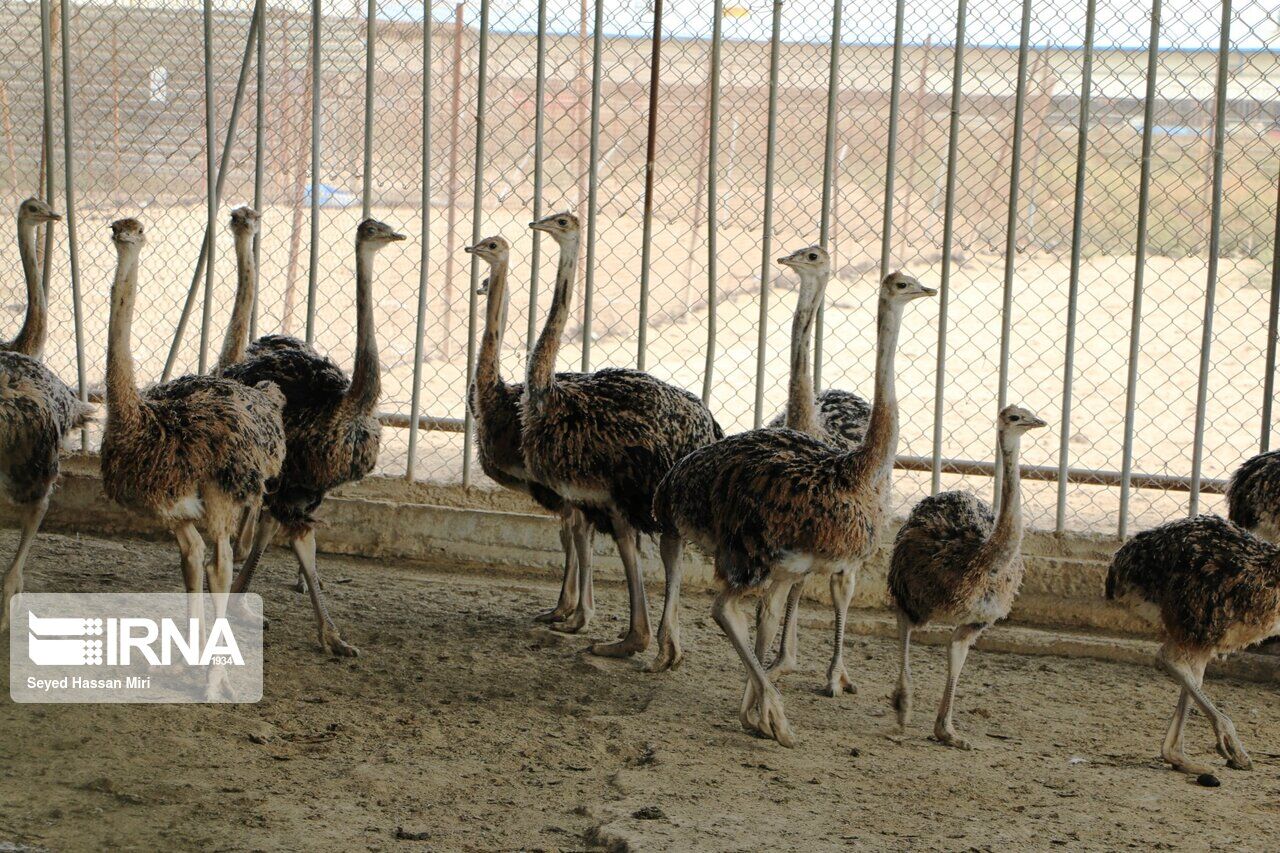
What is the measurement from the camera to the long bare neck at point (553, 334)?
6504 mm

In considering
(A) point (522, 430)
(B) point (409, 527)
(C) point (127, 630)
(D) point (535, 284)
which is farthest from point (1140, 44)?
(C) point (127, 630)

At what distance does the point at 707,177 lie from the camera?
8.81m

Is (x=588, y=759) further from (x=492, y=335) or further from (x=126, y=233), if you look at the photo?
(x=126, y=233)

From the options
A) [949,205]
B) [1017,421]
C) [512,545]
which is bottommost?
[512,545]

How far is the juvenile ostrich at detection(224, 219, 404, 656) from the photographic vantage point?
21.1ft

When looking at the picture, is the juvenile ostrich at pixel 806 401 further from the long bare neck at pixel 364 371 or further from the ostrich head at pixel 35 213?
the ostrich head at pixel 35 213

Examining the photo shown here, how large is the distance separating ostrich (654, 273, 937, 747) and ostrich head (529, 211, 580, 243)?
1.33 m

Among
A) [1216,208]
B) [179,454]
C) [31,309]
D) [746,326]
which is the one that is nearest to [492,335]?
[179,454]

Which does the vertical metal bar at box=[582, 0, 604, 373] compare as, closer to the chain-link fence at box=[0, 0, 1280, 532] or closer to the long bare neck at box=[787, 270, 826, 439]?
the chain-link fence at box=[0, 0, 1280, 532]

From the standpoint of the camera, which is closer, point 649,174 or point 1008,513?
point 1008,513

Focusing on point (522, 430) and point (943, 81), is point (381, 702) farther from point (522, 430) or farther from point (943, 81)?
point (943, 81)

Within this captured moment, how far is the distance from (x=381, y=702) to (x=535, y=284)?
292cm

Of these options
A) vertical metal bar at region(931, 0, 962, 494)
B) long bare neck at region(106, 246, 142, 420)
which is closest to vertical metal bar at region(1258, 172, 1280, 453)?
vertical metal bar at region(931, 0, 962, 494)

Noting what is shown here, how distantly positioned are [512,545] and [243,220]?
236cm
